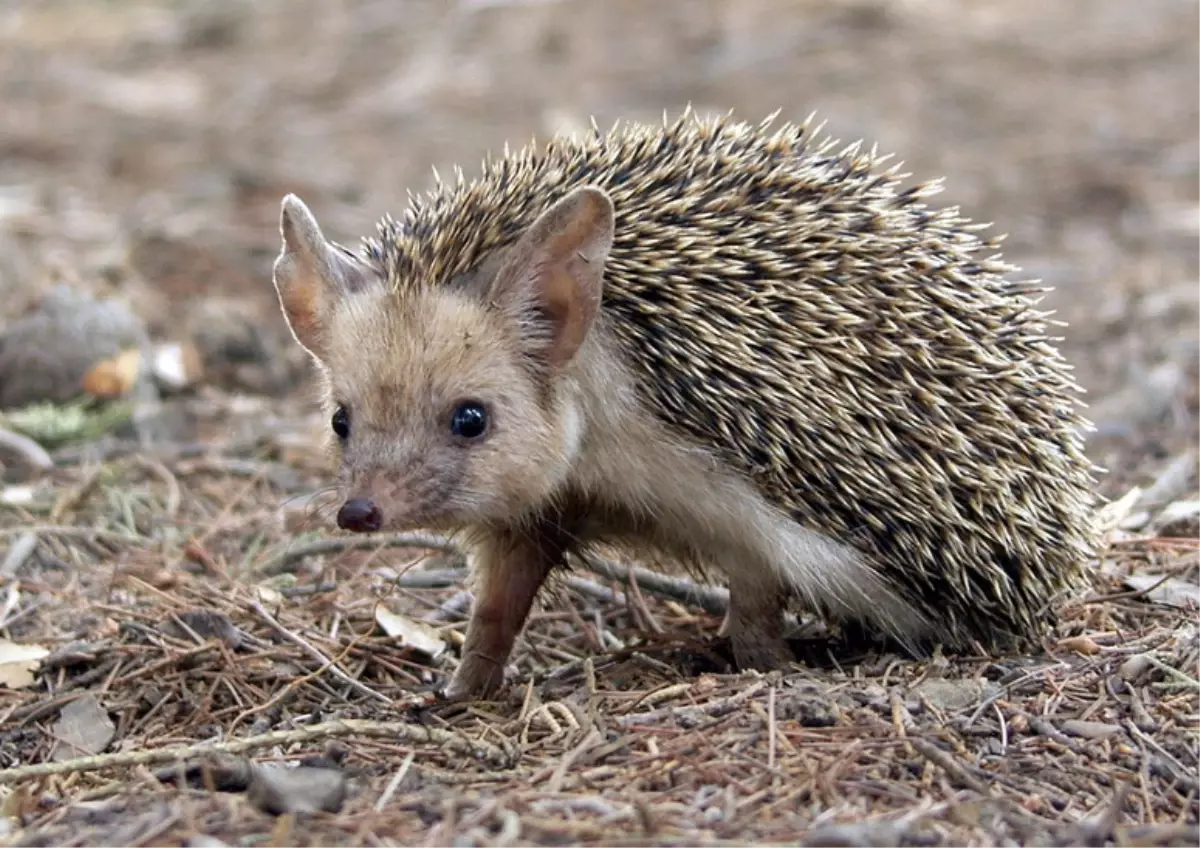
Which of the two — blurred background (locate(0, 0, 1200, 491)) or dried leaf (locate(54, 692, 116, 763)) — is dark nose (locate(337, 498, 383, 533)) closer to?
dried leaf (locate(54, 692, 116, 763))

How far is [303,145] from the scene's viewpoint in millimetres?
15398

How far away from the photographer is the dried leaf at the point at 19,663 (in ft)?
19.0

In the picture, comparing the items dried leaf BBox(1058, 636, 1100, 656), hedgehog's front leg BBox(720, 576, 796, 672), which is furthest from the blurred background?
hedgehog's front leg BBox(720, 576, 796, 672)

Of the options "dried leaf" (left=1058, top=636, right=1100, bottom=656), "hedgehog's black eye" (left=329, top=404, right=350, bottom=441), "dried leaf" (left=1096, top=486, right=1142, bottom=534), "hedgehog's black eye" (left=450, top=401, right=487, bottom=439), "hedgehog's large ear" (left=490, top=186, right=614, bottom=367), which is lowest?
"dried leaf" (left=1058, top=636, right=1100, bottom=656)

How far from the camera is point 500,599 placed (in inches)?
230

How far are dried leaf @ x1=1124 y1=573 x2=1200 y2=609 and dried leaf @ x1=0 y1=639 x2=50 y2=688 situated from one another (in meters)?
4.28

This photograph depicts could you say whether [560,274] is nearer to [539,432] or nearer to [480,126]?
[539,432]

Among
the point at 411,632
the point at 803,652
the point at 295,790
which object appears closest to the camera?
the point at 295,790

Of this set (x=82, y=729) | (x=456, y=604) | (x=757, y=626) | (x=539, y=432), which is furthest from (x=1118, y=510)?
(x=82, y=729)

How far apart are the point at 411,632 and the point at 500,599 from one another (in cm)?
60

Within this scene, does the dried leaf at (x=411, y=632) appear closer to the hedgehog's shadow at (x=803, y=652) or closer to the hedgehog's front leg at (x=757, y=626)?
the hedgehog's shadow at (x=803, y=652)

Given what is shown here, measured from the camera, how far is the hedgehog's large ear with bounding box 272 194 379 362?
5488 mm

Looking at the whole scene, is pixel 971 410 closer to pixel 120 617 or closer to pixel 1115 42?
pixel 120 617

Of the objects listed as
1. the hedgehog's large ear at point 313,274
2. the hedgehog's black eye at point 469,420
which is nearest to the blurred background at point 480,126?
the hedgehog's large ear at point 313,274
